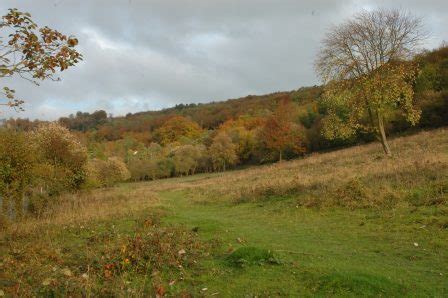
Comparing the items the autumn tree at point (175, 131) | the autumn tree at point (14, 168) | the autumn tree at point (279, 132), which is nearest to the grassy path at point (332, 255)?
the autumn tree at point (14, 168)

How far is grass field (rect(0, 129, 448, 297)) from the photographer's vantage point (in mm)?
8133

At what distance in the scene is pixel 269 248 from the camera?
11172 mm

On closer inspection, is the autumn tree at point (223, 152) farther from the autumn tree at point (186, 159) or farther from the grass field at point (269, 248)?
the grass field at point (269, 248)

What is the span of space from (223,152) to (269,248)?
72243 mm

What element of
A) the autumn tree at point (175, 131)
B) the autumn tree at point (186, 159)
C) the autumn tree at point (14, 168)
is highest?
the autumn tree at point (175, 131)

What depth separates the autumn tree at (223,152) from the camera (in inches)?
3285

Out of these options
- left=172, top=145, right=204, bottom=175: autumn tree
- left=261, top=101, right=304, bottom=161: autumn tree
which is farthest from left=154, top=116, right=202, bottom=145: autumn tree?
left=261, top=101, right=304, bottom=161: autumn tree

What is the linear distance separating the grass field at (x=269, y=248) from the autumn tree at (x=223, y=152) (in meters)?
62.5

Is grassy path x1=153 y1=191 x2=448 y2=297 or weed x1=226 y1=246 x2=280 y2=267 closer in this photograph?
grassy path x1=153 y1=191 x2=448 y2=297

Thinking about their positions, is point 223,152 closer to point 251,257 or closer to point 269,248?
point 269,248

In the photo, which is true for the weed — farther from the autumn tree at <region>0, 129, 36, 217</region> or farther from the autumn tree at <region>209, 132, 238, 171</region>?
the autumn tree at <region>209, 132, 238, 171</region>

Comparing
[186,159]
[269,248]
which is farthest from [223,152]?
[269,248]

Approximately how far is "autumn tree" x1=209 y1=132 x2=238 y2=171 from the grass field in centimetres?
6247

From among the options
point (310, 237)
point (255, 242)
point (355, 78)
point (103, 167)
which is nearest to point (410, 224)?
point (310, 237)
